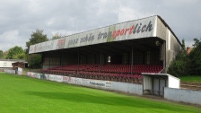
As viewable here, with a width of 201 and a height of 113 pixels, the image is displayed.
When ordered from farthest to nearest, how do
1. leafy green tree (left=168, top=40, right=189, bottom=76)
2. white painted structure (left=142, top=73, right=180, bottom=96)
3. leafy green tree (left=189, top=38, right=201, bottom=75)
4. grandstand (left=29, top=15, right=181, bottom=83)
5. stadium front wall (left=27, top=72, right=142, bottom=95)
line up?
leafy green tree (left=189, top=38, right=201, bottom=75), leafy green tree (left=168, top=40, right=189, bottom=76), grandstand (left=29, top=15, right=181, bottom=83), stadium front wall (left=27, top=72, right=142, bottom=95), white painted structure (left=142, top=73, right=180, bottom=96)

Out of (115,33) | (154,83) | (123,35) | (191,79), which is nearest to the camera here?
(154,83)

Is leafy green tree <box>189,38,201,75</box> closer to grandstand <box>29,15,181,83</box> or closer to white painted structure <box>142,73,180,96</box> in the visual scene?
grandstand <box>29,15,181,83</box>

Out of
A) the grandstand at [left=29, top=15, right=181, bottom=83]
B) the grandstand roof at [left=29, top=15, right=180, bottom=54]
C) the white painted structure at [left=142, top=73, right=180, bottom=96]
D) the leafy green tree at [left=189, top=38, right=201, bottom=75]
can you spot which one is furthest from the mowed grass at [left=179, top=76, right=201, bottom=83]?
the grandstand roof at [left=29, top=15, right=180, bottom=54]

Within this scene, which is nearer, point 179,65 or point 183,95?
point 183,95

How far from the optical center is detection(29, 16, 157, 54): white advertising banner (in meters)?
27.1

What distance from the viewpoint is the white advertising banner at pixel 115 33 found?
88.9 ft

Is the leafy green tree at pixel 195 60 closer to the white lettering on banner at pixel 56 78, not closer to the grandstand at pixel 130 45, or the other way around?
the grandstand at pixel 130 45

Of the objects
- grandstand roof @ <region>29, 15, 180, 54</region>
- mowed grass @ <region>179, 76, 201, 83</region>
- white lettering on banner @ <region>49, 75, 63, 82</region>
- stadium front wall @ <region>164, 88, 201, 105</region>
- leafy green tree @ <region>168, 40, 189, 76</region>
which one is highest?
grandstand roof @ <region>29, 15, 180, 54</region>

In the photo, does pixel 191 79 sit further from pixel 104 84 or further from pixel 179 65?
pixel 104 84

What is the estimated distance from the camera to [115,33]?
32344mm

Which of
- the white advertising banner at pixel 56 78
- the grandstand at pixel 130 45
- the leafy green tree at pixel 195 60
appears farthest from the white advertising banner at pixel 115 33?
the leafy green tree at pixel 195 60

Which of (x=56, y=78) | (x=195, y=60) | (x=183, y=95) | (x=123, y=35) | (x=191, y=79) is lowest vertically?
(x=183, y=95)

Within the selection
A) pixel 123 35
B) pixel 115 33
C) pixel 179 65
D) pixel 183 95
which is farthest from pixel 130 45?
pixel 183 95

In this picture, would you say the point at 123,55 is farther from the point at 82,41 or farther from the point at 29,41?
the point at 29,41
